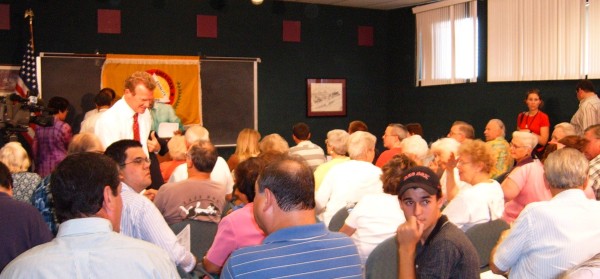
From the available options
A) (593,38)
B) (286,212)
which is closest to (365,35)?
(593,38)

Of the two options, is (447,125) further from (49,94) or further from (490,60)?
(49,94)

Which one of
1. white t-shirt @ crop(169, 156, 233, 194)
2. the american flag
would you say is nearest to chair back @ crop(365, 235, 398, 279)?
white t-shirt @ crop(169, 156, 233, 194)

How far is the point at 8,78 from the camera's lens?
8961 millimetres

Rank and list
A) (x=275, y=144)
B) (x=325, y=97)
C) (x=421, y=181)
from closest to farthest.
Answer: (x=421, y=181)
(x=275, y=144)
(x=325, y=97)

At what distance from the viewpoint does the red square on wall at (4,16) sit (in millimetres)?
8992

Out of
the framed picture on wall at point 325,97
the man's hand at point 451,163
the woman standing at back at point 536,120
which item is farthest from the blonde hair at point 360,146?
the framed picture on wall at point 325,97

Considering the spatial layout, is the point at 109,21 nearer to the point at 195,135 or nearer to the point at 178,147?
the point at 195,135

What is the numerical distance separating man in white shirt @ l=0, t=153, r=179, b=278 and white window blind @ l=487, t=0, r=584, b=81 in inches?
326

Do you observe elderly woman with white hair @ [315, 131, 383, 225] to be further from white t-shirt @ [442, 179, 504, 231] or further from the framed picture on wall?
the framed picture on wall

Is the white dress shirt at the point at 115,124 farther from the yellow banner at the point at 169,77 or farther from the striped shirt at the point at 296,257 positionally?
the yellow banner at the point at 169,77

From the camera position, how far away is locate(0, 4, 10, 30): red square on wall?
8992 mm

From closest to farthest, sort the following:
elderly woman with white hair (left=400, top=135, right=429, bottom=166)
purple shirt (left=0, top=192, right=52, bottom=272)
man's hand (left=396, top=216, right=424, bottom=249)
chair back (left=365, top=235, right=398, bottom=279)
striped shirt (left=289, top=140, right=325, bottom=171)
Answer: man's hand (left=396, top=216, right=424, bottom=249), purple shirt (left=0, top=192, right=52, bottom=272), chair back (left=365, top=235, right=398, bottom=279), elderly woman with white hair (left=400, top=135, right=429, bottom=166), striped shirt (left=289, top=140, right=325, bottom=171)

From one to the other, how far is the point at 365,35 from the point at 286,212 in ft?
33.8

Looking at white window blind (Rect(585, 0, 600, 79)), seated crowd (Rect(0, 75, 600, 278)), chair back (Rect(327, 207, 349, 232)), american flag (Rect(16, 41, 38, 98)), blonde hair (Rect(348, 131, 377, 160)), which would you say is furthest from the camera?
american flag (Rect(16, 41, 38, 98))
